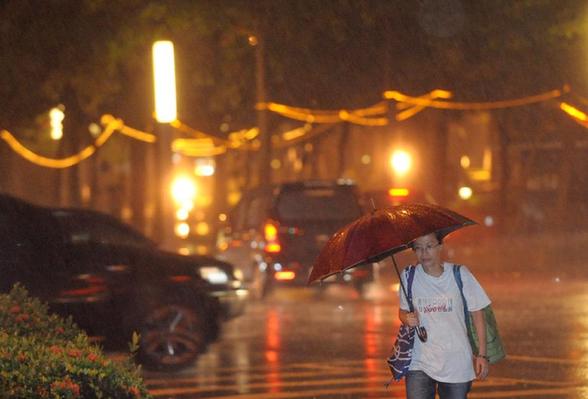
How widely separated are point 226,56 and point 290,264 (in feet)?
52.0

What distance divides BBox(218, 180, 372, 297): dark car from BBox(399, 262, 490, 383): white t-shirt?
1456 cm

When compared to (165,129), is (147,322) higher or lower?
lower

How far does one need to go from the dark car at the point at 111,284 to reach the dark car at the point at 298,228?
7.81 metres

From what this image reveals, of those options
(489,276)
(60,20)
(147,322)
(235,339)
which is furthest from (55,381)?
(60,20)

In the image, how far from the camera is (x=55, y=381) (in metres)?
7.22

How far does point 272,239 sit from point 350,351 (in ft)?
24.8

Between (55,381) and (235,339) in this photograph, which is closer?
(55,381)

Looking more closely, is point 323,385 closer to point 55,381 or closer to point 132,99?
point 55,381

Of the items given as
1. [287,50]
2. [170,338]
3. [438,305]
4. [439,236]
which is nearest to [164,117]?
[170,338]

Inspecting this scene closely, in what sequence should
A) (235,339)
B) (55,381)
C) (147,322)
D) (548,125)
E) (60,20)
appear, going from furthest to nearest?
1. (548,125)
2. (60,20)
3. (235,339)
4. (147,322)
5. (55,381)

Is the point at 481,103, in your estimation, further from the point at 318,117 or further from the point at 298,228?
the point at 298,228

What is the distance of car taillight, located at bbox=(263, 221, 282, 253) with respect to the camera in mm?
22484

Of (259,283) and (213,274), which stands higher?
(213,274)

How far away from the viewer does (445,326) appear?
24.7 feet
